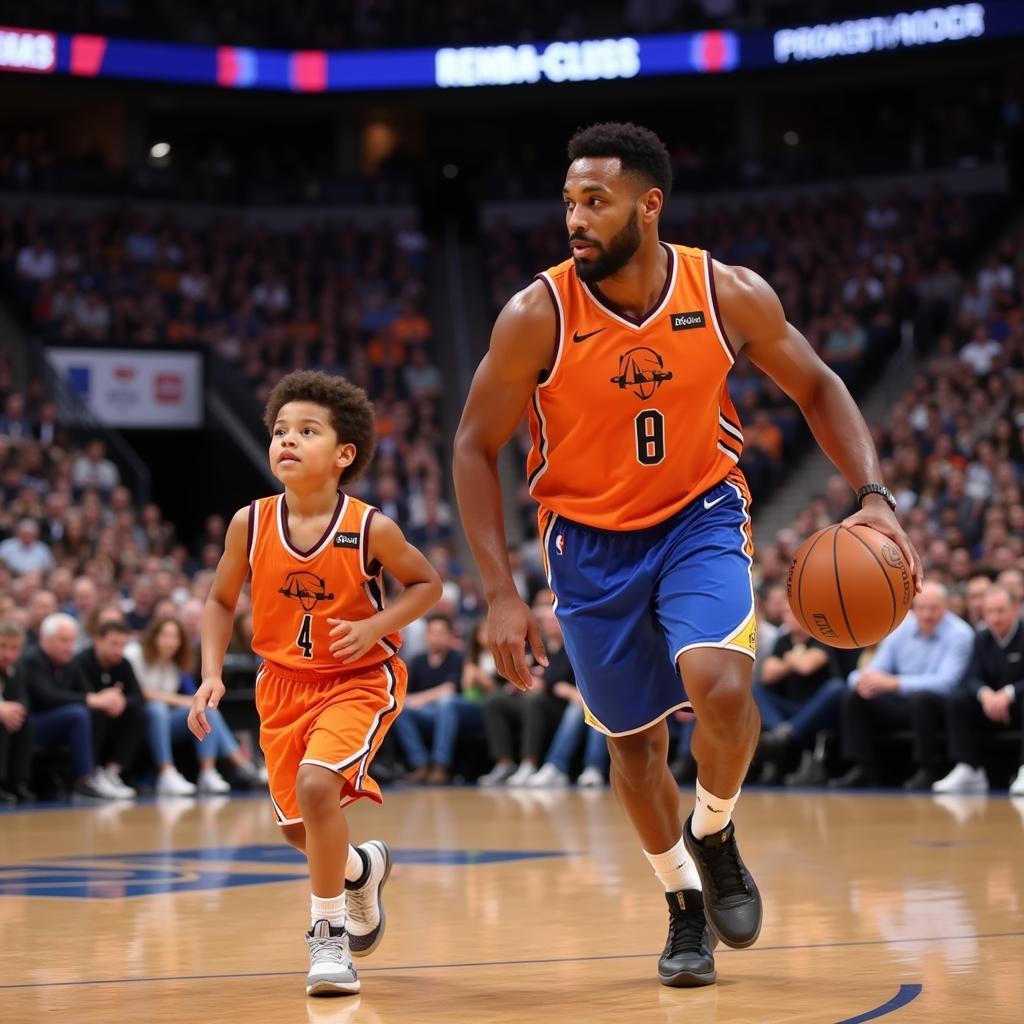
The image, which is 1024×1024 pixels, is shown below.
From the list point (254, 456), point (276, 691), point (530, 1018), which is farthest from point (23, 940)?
point (254, 456)

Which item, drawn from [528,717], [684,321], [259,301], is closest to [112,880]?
[684,321]

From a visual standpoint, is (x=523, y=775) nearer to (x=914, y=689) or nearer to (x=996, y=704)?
(x=914, y=689)

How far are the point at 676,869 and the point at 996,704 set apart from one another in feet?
21.2

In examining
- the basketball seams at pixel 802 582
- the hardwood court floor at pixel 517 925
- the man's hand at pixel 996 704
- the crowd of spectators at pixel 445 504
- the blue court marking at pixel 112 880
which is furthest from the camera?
the crowd of spectators at pixel 445 504

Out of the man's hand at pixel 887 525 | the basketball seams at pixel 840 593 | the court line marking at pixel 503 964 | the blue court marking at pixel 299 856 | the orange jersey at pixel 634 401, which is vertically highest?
the orange jersey at pixel 634 401

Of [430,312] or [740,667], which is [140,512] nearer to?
[430,312]

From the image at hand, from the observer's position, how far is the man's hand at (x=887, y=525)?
14.0 feet

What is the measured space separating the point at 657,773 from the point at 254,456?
1764 cm

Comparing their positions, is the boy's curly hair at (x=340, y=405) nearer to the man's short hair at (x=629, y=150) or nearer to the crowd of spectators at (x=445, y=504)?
the man's short hair at (x=629, y=150)

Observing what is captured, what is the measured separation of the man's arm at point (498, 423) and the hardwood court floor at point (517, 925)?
2.89 feet

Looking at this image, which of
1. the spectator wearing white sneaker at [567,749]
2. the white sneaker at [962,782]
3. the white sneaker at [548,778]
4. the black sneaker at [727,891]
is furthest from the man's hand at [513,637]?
the white sneaker at [548,778]

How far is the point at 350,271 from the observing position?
2514 cm

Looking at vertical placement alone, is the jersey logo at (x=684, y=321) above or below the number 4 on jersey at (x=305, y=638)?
above

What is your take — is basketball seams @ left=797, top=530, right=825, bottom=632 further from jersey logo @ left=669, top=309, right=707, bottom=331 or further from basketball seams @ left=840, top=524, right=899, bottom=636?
jersey logo @ left=669, top=309, right=707, bottom=331
